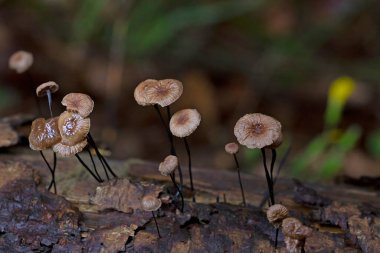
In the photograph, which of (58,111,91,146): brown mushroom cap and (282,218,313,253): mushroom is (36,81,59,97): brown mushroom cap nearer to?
(58,111,91,146): brown mushroom cap

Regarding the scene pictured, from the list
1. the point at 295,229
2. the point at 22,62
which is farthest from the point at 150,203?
the point at 22,62

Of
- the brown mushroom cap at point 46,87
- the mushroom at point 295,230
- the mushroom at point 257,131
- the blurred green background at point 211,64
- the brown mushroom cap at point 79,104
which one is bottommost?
the mushroom at point 295,230

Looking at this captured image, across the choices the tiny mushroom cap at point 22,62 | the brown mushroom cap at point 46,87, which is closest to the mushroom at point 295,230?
the brown mushroom cap at point 46,87

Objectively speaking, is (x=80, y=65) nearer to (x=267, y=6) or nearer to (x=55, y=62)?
(x=55, y=62)

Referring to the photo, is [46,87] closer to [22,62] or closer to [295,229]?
[22,62]

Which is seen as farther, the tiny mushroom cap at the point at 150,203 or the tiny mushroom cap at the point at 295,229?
the tiny mushroom cap at the point at 150,203

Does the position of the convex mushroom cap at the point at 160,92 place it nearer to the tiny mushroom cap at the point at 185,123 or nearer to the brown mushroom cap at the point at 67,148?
the tiny mushroom cap at the point at 185,123
